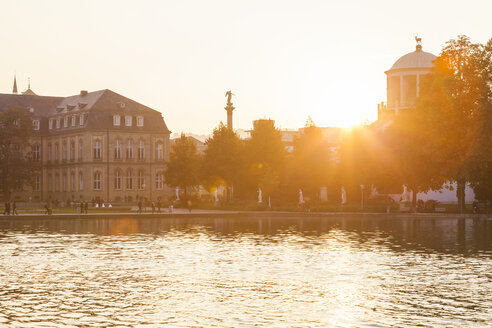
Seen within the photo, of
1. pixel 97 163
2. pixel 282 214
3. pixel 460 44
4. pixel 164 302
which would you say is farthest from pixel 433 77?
pixel 97 163

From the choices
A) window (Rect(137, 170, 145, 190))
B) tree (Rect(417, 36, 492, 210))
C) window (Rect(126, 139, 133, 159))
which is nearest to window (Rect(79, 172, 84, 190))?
window (Rect(126, 139, 133, 159))

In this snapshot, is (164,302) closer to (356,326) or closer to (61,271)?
(356,326)

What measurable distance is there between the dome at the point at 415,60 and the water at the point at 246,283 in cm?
8107

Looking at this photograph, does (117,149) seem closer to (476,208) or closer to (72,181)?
(72,181)

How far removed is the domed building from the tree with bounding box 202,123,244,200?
32.3 metres

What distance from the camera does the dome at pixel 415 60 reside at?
385 feet

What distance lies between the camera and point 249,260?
95.6ft

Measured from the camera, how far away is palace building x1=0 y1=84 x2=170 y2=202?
4660 inches

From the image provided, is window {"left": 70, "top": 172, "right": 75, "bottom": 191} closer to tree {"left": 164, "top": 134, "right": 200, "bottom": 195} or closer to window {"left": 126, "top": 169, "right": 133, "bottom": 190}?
window {"left": 126, "top": 169, "right": 133, "bottom": 190}

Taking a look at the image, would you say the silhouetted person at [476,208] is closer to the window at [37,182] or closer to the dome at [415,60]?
the dome at [415,60]

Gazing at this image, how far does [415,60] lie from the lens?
388 ft

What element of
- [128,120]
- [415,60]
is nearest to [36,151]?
[128,120]

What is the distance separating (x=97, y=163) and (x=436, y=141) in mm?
65560

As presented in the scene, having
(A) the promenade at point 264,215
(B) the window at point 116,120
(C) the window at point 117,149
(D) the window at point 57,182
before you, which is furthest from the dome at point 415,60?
(D) the window at point 57,182
